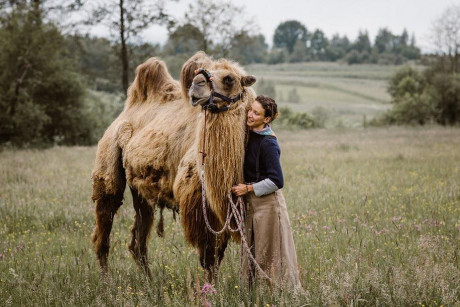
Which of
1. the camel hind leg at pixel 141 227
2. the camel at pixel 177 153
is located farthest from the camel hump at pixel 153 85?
the camel hind leg at pixel 141 227

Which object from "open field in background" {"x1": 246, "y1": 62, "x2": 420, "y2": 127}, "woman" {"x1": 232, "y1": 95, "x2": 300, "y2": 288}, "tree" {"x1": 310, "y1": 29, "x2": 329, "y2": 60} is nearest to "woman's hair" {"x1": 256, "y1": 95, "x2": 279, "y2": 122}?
"woman" {"x1": 232, "y1": 95, "x2": 300, "y2": 288}

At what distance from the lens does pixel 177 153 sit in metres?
4.64

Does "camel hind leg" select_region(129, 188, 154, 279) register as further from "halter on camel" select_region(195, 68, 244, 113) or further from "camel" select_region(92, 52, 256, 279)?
"halter on camel" select_region(195, 68, 244, 113)

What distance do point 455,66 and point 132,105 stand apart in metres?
44.7

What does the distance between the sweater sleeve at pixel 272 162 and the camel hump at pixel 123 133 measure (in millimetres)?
2318

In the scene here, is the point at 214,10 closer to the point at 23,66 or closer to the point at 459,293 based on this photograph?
the point at 23,66

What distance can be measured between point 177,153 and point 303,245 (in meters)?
2.07

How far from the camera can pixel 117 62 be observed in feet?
69.6

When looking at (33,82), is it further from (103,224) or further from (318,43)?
(318,43)

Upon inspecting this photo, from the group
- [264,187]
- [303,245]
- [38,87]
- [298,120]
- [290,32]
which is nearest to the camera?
[264,187]

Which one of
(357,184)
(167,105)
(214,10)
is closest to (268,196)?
(167,105)

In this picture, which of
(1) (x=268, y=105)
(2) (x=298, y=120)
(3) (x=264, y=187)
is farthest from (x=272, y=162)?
(2) (x=298, y=120)

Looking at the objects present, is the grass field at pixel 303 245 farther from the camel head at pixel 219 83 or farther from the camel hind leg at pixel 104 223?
the camel head at pixel 219 83

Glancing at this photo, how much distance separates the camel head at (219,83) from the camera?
12.3 ft
